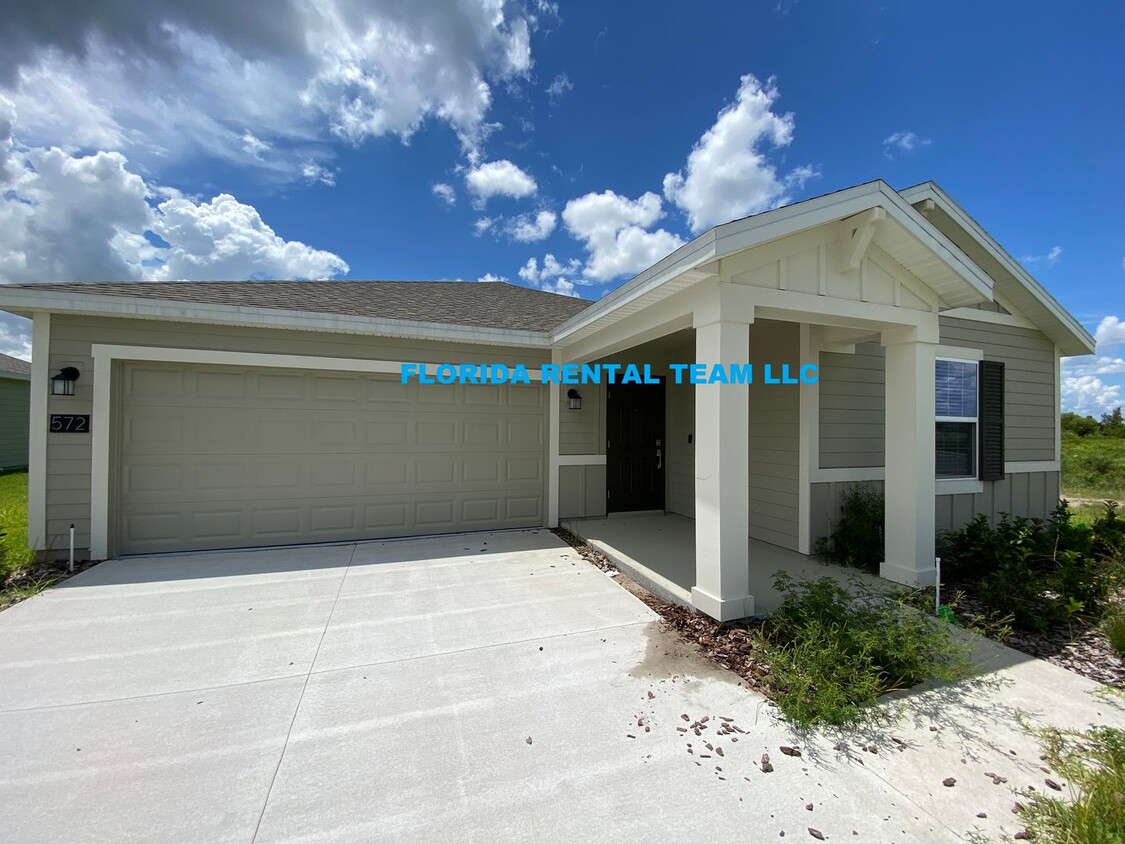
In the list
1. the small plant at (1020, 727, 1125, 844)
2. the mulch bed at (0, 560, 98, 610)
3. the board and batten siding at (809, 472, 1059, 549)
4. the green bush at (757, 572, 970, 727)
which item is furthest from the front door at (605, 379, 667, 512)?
the mulch bed at (0, 560, 98, 610)

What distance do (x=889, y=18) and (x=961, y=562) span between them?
20.6 feet

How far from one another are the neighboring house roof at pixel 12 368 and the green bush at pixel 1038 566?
19967 mm

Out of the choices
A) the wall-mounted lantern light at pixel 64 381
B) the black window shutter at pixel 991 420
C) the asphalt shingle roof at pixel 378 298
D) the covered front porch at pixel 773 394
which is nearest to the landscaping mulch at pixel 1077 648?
the covered front porch at pixel 773 394

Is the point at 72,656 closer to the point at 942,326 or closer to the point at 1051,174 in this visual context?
the point at 942,326

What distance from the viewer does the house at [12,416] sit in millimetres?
12250

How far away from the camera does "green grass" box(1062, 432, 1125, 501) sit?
39.1 ft

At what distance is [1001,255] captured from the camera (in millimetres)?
5969

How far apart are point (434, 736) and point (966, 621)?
4.10 m

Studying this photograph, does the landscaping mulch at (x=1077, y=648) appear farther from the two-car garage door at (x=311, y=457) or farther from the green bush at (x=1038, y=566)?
the two-car garage door at (x=311, y=457)

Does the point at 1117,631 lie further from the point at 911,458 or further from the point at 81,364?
the point at 81,364

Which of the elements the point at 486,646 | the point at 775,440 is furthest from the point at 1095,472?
the point at 486,646

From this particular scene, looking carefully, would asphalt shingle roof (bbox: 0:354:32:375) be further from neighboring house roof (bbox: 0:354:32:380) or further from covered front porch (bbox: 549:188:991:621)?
covered front porch (bbox: 549:188:991:621)

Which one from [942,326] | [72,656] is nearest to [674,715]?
[72,656]

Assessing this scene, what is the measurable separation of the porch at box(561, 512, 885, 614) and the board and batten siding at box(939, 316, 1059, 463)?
407cm
